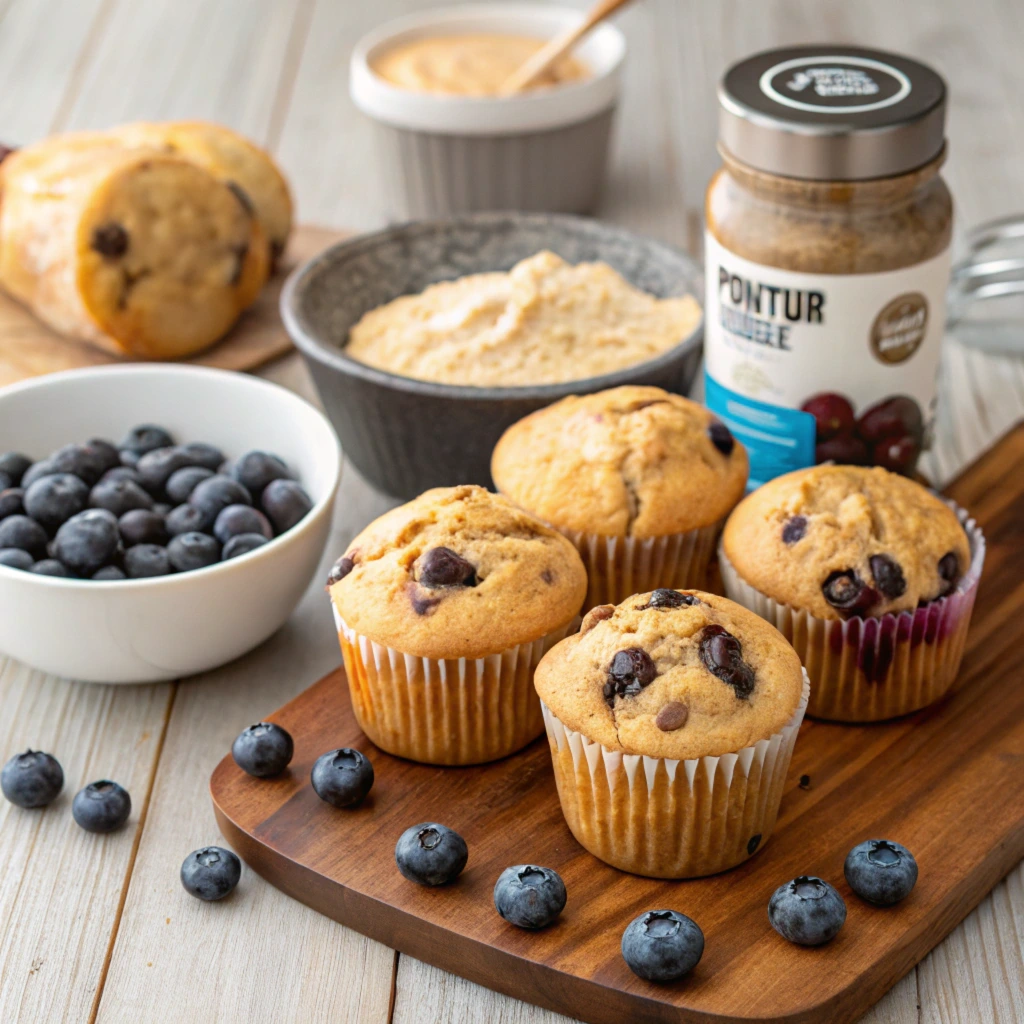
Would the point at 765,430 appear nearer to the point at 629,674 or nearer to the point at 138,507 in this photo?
the point at 629,674

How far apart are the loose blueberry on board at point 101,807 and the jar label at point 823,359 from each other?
1.03 metres

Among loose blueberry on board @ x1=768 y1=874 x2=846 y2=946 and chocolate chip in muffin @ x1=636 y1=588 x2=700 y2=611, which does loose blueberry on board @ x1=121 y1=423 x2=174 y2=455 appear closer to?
chocolate chip in muffin @ x1=636 y1=588 x2=700 y2=611

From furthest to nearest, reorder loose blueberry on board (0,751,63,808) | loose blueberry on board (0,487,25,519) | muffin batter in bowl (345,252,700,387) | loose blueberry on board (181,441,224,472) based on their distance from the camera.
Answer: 1. muffin batter in bowl (345,252,700,387)
2. loose blueberry on board (181,441,224,472)
3. loose blueberry on board (0,487,25,519)
4. loose blueberry on board (0,751,63,808)

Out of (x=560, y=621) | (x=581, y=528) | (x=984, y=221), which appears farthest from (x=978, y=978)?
(x=984, y=221)

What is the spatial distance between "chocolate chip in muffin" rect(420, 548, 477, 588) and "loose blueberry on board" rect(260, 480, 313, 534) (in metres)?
0.34

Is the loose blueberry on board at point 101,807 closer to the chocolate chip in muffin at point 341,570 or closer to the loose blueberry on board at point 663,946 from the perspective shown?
the chocolate chip in muffin at point 341,570

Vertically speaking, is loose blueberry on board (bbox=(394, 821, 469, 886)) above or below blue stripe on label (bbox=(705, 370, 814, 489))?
below

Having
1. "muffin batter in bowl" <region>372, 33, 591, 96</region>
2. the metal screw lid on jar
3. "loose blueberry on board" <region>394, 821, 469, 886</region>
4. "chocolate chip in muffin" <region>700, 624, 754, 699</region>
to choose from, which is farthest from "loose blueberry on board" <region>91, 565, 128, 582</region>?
"muffin batter in bowl" <region>372, 33, 591, 96</region>

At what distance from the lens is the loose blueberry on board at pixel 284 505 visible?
1885 mm

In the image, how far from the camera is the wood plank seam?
1.43 metres

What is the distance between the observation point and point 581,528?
179 cm

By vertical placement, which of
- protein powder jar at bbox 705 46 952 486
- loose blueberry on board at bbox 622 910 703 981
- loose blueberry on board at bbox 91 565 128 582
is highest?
protein powder jar at bbox 705 46 952 486

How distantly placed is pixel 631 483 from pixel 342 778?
1.85ft

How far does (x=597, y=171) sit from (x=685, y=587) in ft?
4.85
